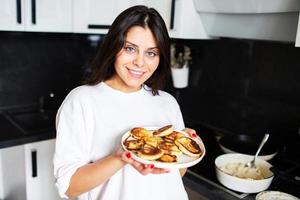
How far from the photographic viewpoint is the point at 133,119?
96cm

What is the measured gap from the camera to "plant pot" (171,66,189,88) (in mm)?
1897

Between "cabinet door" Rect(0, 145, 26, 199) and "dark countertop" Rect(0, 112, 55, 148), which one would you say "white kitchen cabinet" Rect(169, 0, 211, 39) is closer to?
"dark countertop" Rect(0, 112, 55, 148)

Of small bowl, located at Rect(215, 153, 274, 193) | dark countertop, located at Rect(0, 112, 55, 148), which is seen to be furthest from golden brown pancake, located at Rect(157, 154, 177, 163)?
dark countertop, located at Rect(0, 112, 55, 148)

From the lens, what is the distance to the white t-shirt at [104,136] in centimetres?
82

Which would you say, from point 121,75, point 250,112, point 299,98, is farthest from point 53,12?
point 299,98

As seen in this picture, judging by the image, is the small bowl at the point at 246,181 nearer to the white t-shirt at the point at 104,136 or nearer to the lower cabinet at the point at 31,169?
the white t-shirt at the point at 104,136

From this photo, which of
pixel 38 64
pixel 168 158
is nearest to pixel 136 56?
pixel 168 158

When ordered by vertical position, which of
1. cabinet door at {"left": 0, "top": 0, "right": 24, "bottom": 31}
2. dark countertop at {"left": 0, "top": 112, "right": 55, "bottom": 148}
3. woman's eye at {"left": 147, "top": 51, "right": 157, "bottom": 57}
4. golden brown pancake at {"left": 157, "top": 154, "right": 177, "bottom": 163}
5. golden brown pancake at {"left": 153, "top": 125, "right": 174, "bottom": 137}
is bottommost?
dark countertop at {"left": 0, "top": 112, "right": 55, "bottom": 148}

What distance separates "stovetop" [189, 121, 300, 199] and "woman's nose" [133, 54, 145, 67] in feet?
2.03

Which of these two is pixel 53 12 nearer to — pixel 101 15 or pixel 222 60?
pixel 101 15

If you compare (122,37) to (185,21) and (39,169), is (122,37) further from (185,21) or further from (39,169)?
(39,169)

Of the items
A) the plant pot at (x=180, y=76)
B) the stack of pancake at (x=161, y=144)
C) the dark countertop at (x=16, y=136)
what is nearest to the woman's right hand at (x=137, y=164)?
the stack of pancake at (x=161, y=144)

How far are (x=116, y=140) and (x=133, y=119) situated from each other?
3.6 inches

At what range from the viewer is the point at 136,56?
2.90ft
